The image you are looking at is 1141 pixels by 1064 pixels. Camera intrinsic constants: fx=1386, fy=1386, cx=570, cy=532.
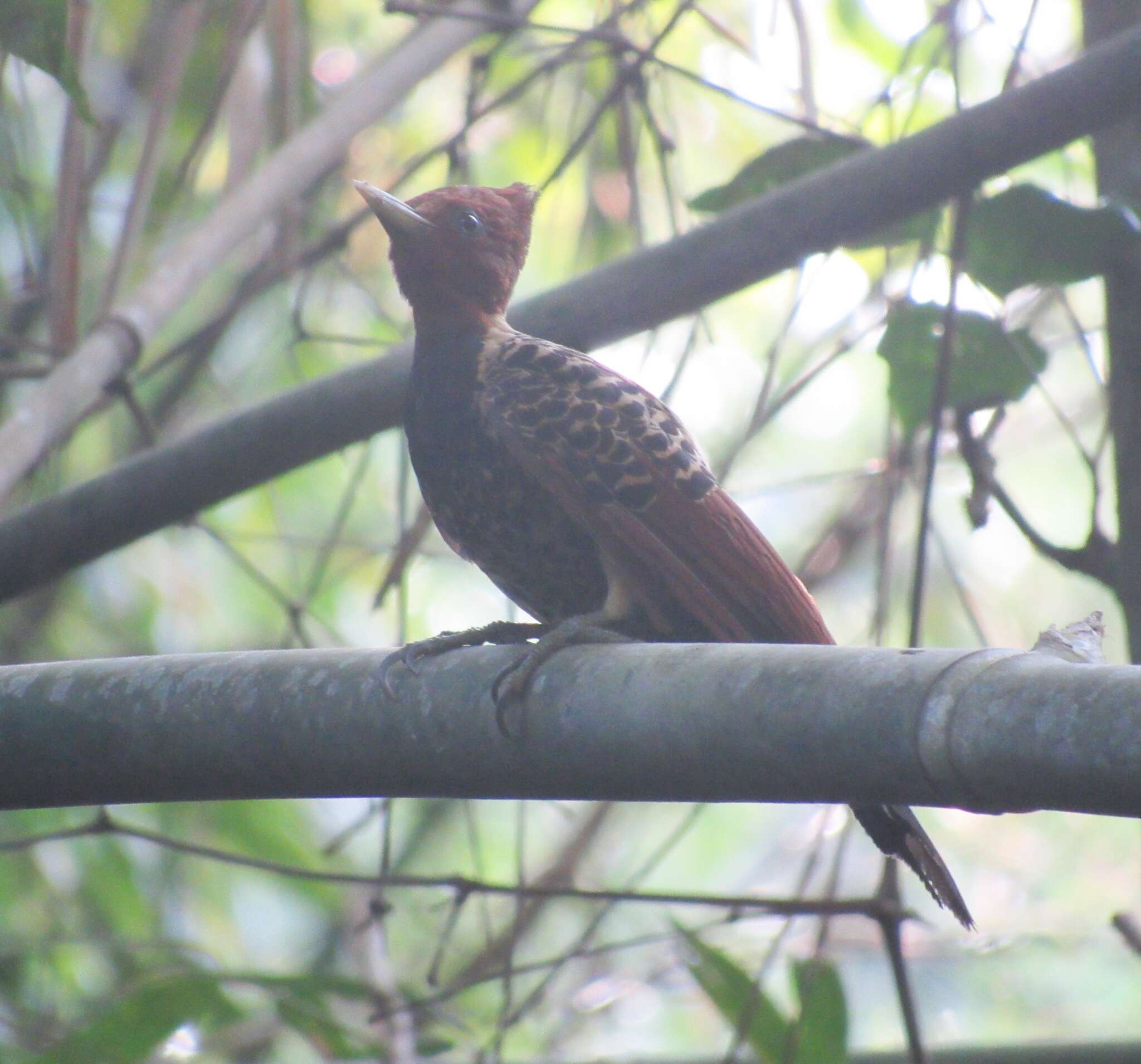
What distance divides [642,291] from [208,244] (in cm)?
98

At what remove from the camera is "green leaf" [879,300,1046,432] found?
227 cm

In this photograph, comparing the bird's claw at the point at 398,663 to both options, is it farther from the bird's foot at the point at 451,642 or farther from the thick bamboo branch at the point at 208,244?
the thick bamboo branch at the point at 208,244

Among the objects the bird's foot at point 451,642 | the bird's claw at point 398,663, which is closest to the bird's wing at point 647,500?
the bird's foot at point 451,642

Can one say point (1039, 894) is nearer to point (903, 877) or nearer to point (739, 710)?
point (903, 877)

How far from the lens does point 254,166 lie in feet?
10.8

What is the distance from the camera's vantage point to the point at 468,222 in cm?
269

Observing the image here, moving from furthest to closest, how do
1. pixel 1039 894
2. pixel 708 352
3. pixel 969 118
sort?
pixel 1039 894, pixel 708 352, pixel 969 118

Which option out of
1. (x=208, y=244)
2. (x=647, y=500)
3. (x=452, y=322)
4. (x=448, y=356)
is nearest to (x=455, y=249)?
(x=452, y=322)

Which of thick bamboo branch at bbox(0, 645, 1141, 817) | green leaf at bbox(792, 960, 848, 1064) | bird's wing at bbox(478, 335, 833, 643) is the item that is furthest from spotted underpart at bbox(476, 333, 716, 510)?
green leaf at bbox(792, 960, 848, 1064)

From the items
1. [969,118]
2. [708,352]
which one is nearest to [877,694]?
[969,118]

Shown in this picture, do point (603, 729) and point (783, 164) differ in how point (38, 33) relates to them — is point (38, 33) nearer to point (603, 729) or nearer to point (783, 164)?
point (603, 729)

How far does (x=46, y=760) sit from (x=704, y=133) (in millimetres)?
3606

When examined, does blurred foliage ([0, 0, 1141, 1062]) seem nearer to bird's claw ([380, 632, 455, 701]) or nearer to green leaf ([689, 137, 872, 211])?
green leaf ([689, 137, 872, 211])

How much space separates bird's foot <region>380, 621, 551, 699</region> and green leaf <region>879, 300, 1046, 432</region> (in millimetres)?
769
